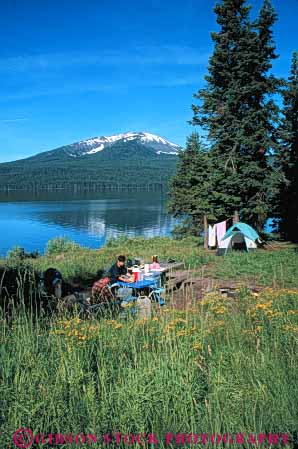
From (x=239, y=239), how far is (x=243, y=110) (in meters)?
6.35

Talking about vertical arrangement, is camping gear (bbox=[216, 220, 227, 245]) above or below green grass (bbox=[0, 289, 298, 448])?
below

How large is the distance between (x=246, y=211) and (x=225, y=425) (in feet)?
59.3

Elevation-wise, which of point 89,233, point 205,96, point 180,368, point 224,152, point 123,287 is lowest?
point 89,233

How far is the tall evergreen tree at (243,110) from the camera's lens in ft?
63.5

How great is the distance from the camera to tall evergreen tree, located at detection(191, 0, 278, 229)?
19.4 metres

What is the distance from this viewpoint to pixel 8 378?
2.47 meters

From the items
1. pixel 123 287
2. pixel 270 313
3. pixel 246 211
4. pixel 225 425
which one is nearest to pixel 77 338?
pixel 225 425

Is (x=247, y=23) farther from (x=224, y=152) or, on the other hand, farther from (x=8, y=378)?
(x=8, y=378)

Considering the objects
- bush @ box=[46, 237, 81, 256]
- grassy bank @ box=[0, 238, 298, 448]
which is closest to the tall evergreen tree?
bush @ box=[46, 237, 81, 256]

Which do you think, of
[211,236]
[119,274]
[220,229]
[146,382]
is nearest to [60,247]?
[211,236]

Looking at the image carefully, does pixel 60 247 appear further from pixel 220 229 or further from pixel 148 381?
pixel 148 381

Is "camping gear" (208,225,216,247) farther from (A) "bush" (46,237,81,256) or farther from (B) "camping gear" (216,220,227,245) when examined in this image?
(A) "bush" (46,237,81,256)

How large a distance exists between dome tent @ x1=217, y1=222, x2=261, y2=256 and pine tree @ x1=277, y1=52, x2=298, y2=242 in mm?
3375

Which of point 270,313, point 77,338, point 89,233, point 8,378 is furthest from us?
point 89,233
